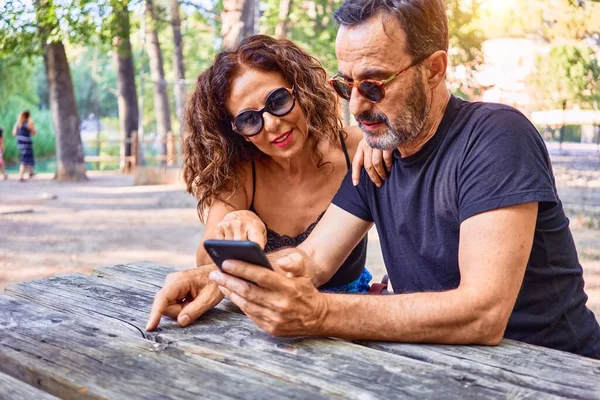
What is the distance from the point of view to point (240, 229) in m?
2.53

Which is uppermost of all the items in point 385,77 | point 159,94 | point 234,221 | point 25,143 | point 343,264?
point 159,94

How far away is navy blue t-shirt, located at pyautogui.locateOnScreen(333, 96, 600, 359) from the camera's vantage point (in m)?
1.98

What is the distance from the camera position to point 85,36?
11188 millimetres

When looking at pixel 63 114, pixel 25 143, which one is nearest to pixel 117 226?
pixel 63 114

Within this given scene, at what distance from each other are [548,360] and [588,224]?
8551 millimetres

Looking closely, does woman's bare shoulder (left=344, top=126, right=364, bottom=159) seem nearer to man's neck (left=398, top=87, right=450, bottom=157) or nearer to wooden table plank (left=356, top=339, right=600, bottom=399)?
man's neck (left=398, top=87, right=450, bottom=157)

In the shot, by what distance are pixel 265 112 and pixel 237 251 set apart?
A: 1.15 meters

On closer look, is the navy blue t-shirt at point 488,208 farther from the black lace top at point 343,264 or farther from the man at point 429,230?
the black lace top at point 343,264

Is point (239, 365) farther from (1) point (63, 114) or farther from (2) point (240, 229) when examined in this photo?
(1) point (63, 114)

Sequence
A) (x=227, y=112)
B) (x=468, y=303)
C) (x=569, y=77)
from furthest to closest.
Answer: (x=569, y=77) → (x=227, y=112) → (x=468, y=303)

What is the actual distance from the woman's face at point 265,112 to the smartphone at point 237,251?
1.08 meters

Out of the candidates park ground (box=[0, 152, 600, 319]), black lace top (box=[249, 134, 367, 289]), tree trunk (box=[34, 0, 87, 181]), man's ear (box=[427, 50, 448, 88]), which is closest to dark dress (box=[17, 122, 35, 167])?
tree trunk (box=[34, 0, 87, 181])

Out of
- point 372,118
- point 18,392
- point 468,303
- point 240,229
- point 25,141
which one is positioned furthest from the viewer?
point 25,141

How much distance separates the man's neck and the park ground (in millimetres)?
4050
